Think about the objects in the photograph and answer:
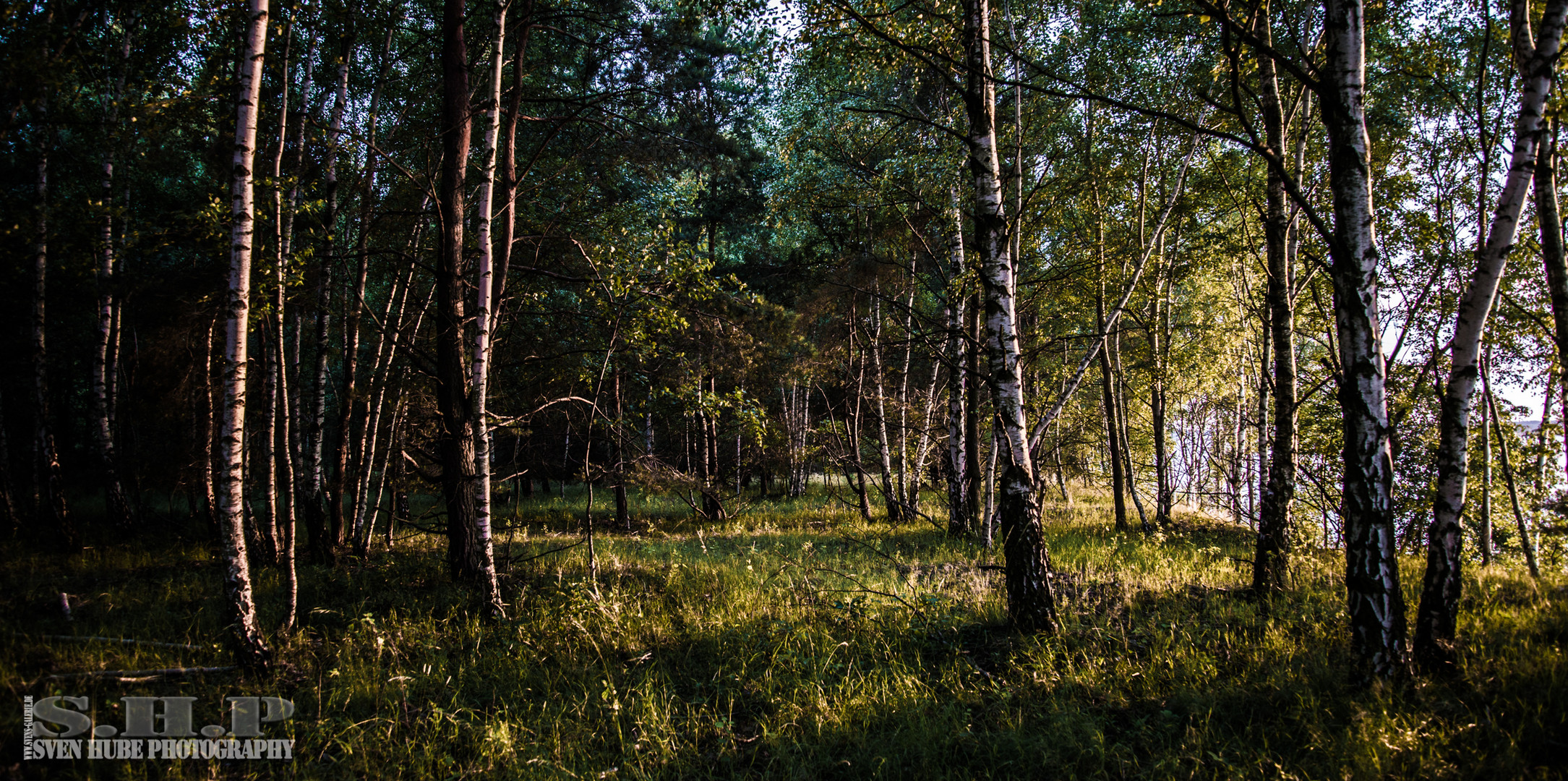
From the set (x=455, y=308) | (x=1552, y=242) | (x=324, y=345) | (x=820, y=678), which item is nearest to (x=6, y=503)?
(x=324, y=345)

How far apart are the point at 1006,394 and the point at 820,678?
2.60m

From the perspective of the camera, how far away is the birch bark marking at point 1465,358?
124 inches

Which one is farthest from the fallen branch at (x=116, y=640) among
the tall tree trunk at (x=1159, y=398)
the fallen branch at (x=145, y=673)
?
the tall tree trunk at (x=1159, y=398)

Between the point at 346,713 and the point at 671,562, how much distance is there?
4.23 metres

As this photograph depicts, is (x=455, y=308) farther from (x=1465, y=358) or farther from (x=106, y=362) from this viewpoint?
(x=106, y=362)

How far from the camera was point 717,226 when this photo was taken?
70.8 ft

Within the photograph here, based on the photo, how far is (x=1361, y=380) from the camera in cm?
328

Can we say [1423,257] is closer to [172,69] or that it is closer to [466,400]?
[466,400]

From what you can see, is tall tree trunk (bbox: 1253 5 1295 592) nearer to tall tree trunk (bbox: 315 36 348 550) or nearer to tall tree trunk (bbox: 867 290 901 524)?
tall tree trunk (bbox: 867 290 901 524)

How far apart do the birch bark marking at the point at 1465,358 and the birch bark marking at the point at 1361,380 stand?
0.26 meters

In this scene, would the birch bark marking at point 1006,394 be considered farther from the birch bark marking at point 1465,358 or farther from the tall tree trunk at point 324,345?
the tall tree trunk at point 324,345

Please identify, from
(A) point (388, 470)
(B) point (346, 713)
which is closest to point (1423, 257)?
(B) point (346, 713)

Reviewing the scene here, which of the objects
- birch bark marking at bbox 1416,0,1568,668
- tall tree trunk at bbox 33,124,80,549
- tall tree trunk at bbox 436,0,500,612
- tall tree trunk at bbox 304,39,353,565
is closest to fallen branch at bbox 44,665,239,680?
tall tree trunk at bbox 436,0,500,612

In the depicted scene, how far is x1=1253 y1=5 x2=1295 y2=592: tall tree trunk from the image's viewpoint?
5203 millimetres
